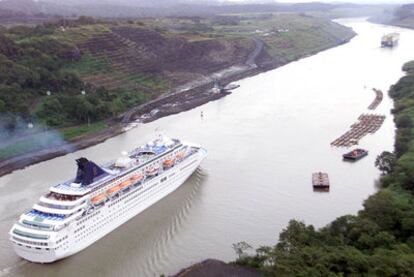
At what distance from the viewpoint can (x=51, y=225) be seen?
21.5 metres

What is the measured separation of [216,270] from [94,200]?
22.9ft

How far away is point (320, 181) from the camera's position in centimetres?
2939

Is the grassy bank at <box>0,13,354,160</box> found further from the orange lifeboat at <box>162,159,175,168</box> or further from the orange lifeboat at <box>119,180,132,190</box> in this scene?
the orange lifeboat at <box>119,180,132,190</box>

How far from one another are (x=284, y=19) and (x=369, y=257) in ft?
354

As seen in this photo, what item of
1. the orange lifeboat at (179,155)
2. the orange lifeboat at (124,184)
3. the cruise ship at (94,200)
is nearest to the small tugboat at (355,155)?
the cruise ship at (94,200)

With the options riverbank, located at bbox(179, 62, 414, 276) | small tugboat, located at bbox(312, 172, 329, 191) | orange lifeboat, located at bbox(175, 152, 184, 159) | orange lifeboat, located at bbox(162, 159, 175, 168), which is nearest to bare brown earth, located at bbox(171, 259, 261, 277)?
riverbank, located at bbox(179, 62, 414, 276)

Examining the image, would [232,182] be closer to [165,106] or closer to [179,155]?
[179,155]

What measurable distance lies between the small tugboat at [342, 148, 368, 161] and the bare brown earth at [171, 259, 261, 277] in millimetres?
16320

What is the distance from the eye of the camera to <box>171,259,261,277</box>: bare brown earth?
19359mm

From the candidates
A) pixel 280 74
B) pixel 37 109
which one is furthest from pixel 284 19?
pixel 37 109

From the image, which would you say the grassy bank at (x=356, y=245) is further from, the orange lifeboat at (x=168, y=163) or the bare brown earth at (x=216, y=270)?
the orange lifeboat at (x=168, y=163)

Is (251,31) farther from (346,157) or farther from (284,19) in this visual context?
(346,157)

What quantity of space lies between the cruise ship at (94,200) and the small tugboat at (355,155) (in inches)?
431

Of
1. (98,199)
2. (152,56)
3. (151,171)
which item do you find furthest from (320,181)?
(152,56)
